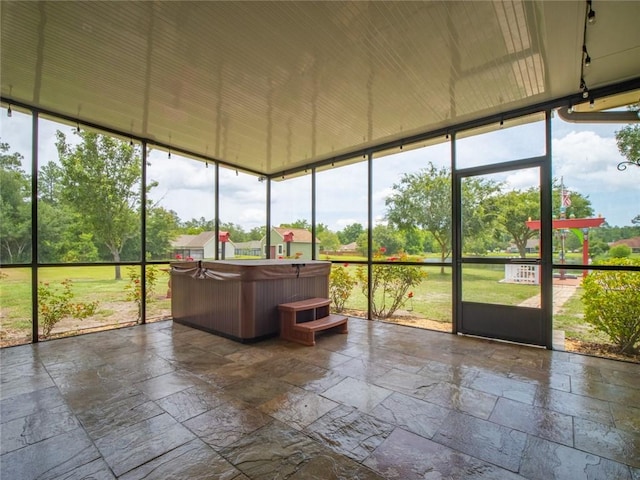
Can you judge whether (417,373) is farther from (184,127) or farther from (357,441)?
(184,127)

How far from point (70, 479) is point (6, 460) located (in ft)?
1.62

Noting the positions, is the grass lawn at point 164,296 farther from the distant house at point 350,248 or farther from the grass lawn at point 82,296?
the distant house at point 350,248

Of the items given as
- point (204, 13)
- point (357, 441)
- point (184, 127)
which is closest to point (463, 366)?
point (357, 441)

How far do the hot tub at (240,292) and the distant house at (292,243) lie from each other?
1.50m

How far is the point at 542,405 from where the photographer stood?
7.74 ft

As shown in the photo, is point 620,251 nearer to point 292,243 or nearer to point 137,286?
point 292,243

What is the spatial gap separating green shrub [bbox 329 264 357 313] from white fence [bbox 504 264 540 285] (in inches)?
104

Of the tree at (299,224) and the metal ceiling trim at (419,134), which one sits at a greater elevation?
the metal ceiling trim at (419,134)

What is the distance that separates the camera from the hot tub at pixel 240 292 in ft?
13.2

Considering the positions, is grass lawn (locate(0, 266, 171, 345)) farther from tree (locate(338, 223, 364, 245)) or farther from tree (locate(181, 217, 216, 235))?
tree (locate(338, 223, 364, 245))

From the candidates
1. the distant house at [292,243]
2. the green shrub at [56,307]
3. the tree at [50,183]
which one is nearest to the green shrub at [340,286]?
the distant house at [292,243]

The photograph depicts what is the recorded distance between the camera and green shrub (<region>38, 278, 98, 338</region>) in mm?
4176

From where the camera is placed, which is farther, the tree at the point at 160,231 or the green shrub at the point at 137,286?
the tree at the point at 160,231

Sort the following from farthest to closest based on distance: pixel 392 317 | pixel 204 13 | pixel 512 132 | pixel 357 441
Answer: pixel 392 317, pixel 512 132, pixel 204 13, pixel 357 441
